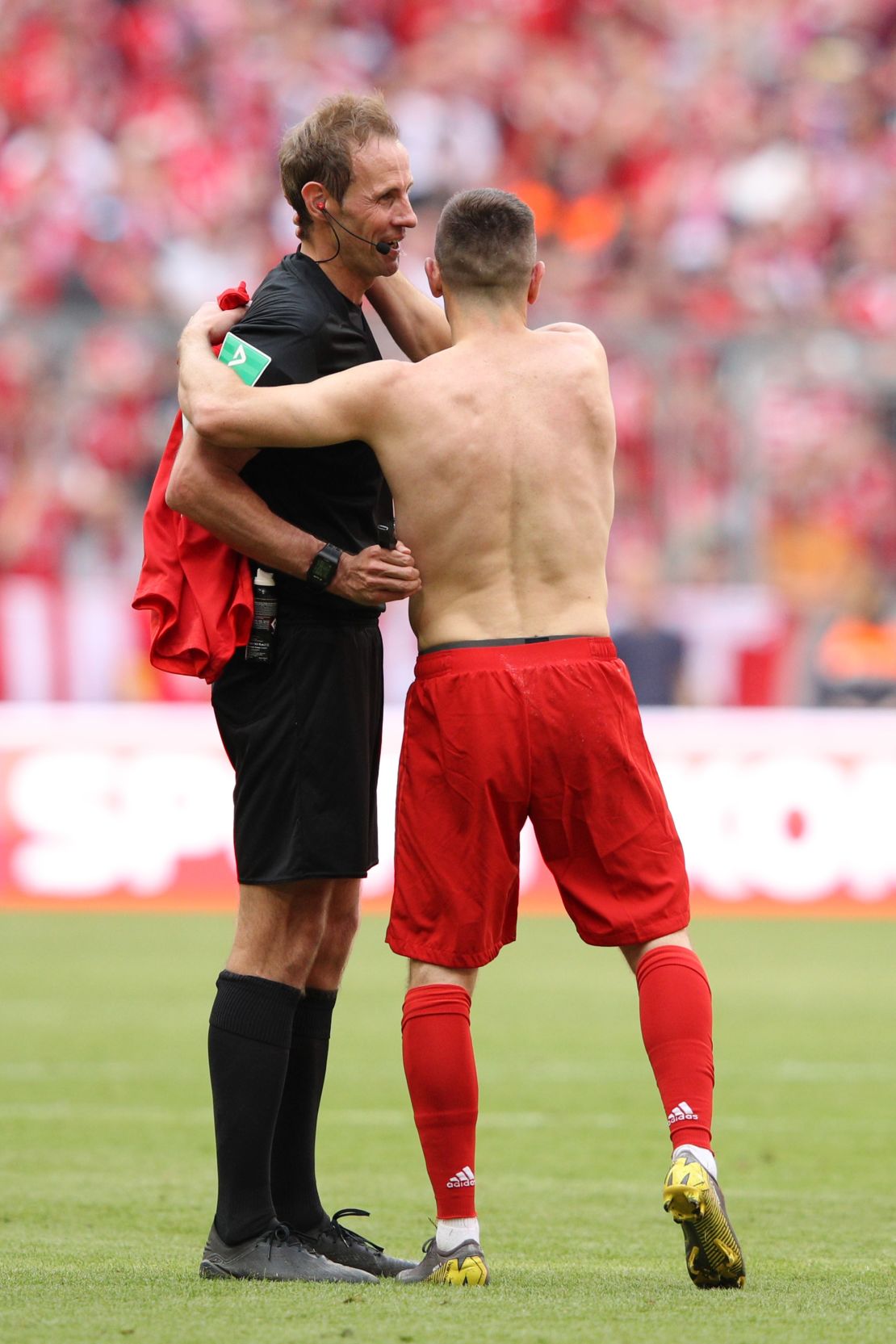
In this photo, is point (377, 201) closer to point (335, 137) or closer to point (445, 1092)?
point (335, 137)

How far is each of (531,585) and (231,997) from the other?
3.33 feet

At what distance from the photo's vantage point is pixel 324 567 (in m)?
4.07

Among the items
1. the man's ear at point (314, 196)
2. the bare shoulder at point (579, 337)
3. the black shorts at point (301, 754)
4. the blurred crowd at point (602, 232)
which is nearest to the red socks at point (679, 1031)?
the black shorts at point (301, 754)

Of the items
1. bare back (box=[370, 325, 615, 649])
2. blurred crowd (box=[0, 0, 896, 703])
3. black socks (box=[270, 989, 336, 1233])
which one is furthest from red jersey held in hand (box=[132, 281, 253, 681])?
blurred crowd (box=[0, 0, 896, 703])

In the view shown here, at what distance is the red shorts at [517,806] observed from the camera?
4020 mm

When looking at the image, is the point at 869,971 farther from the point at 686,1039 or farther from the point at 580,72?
the point at 580,72

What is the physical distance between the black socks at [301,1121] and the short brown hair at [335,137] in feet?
5.54

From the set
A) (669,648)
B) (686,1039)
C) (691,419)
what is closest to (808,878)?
(669,648)

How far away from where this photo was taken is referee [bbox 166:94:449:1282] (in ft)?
13.4

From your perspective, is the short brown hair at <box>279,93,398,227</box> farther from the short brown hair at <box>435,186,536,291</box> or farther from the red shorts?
the red shorts

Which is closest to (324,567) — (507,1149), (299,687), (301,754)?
(299,687)

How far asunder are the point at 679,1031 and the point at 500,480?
3.67 ft

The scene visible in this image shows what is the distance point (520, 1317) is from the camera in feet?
11.5

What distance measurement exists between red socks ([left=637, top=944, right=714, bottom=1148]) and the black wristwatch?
3.20ft
